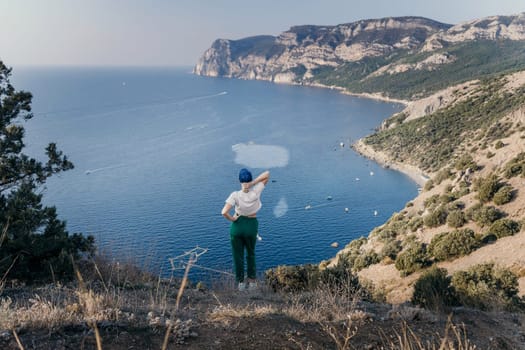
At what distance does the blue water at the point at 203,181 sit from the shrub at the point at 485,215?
17.5 meters

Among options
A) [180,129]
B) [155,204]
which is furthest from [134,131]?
[155,204]

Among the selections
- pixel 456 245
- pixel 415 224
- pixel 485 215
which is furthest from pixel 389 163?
pixel 456 245

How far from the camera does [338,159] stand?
3524 inches

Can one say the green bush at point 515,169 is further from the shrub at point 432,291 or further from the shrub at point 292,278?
the shrub at point 292,278

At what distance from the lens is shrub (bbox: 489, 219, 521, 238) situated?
69.1 ft

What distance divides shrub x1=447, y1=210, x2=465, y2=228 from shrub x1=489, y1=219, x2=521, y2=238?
3.66 metres

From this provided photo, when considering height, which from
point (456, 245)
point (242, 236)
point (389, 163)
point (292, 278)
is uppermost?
point (242, 236)

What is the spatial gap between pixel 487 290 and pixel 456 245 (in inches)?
Answer: 481

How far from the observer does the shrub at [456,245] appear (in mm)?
21422

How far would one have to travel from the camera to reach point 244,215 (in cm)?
730

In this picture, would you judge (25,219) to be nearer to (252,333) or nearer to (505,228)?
(252,333)

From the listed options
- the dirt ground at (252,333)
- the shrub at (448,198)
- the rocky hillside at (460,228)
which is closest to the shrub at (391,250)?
the rocky hillside at (460,228)

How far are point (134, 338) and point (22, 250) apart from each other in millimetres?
8058

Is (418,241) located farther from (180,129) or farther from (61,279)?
(180,129)
